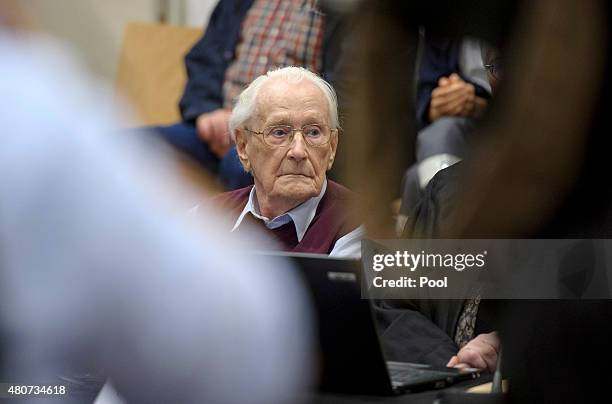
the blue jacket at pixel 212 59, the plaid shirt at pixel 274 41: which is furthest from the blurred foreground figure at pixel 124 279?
the blue jacket at pixel 212 59

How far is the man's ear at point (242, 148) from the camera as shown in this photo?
170 centimetres

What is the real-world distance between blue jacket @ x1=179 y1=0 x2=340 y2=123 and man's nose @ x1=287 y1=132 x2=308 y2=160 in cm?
30

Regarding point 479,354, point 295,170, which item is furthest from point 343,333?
point 295,170

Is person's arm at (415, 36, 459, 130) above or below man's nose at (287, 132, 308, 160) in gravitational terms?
above

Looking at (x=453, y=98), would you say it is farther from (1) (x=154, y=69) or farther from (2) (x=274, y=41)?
(1) (x=154, y=69)

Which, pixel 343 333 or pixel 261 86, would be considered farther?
pixel 261 86

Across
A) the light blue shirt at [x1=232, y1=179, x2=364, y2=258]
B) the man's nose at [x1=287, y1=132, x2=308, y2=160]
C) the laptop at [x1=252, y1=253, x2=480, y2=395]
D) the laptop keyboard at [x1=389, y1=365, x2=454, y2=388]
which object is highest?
the man's nose at [x1=287, y1=132, x2=308, y2=160]

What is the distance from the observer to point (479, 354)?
1.54 m

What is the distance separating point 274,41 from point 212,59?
25cm

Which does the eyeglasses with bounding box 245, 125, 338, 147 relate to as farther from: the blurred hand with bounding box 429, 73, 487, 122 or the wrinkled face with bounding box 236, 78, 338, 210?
the blurred hand with bounding box 429, 73, 487, 122

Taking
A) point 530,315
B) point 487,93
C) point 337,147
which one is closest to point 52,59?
point 337,147

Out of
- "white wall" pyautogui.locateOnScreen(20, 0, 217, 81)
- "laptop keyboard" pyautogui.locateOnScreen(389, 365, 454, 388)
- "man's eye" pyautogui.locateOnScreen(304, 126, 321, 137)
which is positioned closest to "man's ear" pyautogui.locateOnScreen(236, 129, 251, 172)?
"man's eye" pyautogui.locateOnScreen(304, 126, 321, 137)

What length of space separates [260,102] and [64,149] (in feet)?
1.63

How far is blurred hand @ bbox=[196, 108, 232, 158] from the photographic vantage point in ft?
5.94
